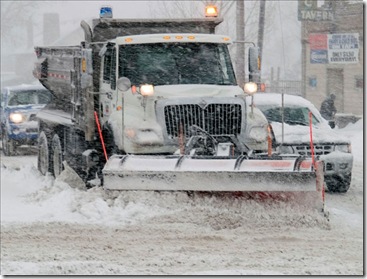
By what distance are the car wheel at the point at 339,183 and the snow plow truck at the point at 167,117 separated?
2303 millimetres

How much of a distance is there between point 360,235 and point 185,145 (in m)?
2.64

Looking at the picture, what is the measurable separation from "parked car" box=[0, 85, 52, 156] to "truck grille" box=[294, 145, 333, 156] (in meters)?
8.47

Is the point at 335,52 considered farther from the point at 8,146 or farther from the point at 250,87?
the point at 250,87

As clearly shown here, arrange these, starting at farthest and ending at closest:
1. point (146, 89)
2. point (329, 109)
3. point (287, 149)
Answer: point (329, 109) < point (287, 149) < point (146, 89)

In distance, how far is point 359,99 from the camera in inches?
1487

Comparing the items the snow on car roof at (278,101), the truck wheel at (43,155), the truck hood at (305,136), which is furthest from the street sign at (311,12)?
the truck hood at (305,136)

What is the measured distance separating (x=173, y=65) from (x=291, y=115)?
11.5ft

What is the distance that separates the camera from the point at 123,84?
12219 millimetres

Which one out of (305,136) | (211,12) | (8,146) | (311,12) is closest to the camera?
(305,136)

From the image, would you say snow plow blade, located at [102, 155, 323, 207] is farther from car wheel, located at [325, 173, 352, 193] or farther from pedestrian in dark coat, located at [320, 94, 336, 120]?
pedestrian in dark coat, located at [320, 94, 336, 120]

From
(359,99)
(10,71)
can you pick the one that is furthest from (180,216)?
(10,71)

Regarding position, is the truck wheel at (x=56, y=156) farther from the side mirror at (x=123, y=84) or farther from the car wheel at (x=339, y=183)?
the car wheel at (x=339, y=183)

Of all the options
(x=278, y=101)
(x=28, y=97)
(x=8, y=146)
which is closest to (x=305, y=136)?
(x=278, y=101)

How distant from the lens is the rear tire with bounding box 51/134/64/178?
50.8ft
